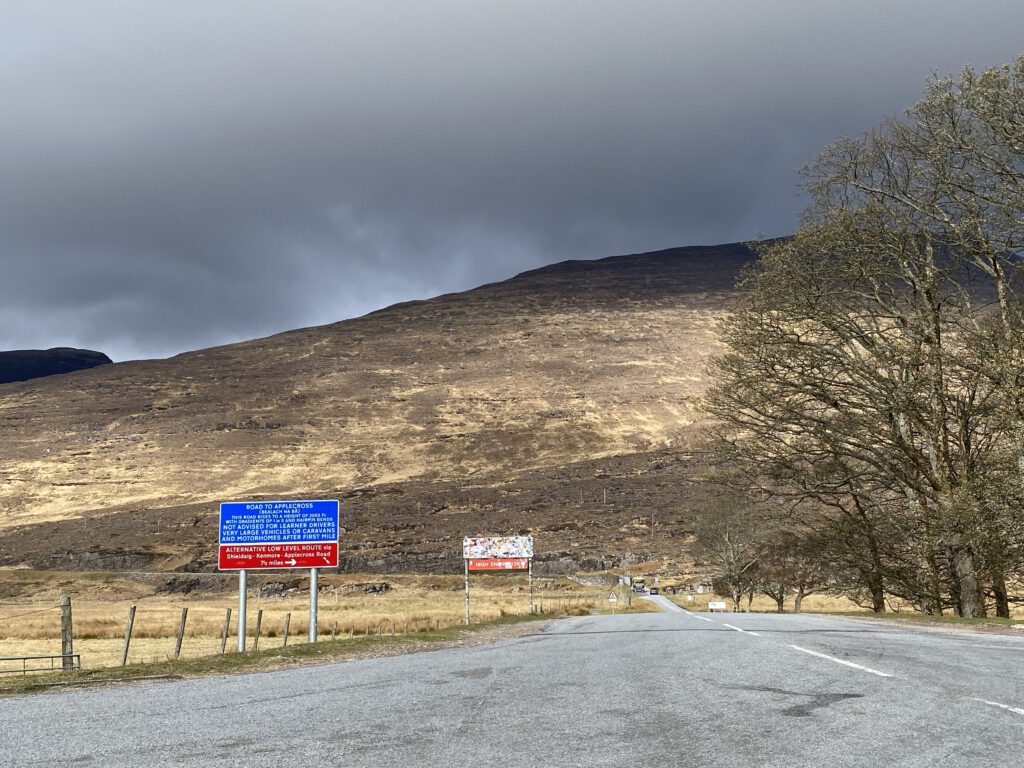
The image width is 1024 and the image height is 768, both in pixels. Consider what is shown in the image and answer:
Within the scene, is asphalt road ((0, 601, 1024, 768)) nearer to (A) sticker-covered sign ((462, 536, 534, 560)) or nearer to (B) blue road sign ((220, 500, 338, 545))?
(B) blue road sign ((220, 500, 338, 545))

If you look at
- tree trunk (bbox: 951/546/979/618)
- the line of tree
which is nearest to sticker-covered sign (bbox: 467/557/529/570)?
the line of tree

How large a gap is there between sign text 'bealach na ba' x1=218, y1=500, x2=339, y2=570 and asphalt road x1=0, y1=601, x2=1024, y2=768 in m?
10.8

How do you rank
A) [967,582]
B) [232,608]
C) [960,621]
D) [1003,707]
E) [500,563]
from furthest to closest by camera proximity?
[232,608], [500,563], [967,582], [960,621], [1003,707]

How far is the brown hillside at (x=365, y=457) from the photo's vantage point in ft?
372

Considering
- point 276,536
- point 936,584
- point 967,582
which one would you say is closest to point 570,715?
point 276,536

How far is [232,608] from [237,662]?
51548mm

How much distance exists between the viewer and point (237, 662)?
16.6 meters

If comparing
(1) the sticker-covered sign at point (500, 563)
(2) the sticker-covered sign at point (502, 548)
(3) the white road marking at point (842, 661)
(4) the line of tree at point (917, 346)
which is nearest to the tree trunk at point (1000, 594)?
(4) the line of tree at point (917, 346)

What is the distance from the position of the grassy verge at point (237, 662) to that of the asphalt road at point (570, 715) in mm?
1378

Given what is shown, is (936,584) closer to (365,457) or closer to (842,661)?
(842,661)

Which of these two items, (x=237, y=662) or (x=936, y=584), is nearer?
(x=237, y=662)

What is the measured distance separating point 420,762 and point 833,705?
4.51 meters

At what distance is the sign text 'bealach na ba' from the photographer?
24.4 metres

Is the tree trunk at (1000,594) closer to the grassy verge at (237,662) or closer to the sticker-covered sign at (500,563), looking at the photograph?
the grassy verge at (237,662)
